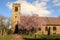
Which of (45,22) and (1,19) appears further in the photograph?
(1,19)

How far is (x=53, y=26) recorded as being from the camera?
2365 inches

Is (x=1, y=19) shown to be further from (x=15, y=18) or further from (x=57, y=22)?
(x=57, y=22)

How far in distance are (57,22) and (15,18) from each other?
55.8 ft

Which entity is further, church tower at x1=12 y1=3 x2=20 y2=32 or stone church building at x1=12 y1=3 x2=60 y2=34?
church tower at x1=12 y1=3 x2=20 y2=32

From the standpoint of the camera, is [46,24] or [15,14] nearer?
[46,24]

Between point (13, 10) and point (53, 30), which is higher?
point (13, 10)

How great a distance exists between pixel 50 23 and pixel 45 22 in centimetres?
186

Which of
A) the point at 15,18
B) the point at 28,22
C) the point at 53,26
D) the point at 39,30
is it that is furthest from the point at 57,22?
the point at 15,18

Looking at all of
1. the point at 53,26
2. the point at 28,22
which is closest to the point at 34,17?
the point at 28,22

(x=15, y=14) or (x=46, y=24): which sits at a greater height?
(x=15, y=14)

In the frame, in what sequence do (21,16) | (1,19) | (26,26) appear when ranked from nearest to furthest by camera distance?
1. (26,26)
2. (21,16)
3. (1,19)

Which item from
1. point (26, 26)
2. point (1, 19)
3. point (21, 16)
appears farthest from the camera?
point (1, 19)

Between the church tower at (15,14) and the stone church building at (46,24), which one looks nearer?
the stone church building at (46,24)

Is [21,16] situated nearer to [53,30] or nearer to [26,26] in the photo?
[26,26]
